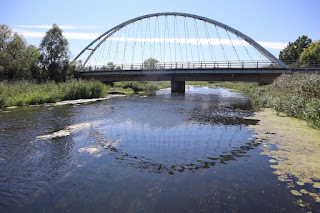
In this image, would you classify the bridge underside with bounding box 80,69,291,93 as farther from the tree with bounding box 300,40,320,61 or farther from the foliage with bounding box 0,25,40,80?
the tree with bounding box 300,40,320,61

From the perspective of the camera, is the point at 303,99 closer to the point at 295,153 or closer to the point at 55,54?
the point at 295,153

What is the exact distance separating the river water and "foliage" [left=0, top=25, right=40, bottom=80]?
3314 centimetres

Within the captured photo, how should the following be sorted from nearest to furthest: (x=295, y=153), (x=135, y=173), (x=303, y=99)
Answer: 1. (x=135, y=173)
2. (x=295, y=153)
3. (x=303, y=99)

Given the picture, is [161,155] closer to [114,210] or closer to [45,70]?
[114,210]

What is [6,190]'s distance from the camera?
5816mm

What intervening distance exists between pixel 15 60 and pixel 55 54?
7338mm

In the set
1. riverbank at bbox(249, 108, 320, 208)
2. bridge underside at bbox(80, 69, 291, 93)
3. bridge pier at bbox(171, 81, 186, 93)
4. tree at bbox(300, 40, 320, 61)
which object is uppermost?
tree at bbox(300, 40, 320, 61)

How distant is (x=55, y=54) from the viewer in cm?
4606


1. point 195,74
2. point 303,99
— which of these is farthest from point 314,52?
point 303,99

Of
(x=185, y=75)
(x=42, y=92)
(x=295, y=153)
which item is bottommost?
(x=295, y=153)

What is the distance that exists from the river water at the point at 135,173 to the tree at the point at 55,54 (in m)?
37.7

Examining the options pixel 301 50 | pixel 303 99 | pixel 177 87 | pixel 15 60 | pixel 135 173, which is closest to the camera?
pixel 135 173

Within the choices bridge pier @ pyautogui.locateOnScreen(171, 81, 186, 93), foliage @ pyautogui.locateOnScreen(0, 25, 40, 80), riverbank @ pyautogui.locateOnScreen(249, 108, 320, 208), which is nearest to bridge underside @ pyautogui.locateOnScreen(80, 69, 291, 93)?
bridge pier @ pyautogui.locateOnScreen(171, 81, 186, 93)

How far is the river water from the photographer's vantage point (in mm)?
5242
